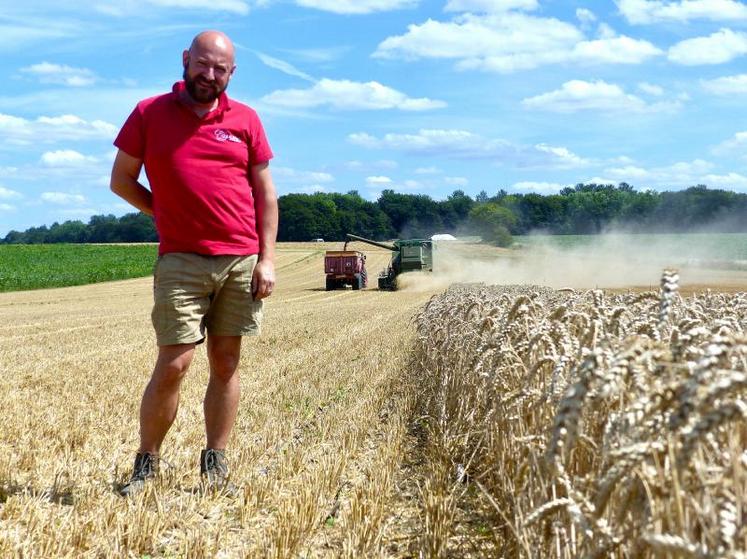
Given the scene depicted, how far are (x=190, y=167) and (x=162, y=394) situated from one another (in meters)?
1.19

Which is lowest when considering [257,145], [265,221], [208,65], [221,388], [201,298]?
[221,388]

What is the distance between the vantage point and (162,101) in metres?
4.59

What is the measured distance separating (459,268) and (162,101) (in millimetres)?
35766

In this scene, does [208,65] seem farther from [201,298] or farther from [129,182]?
[201,298]

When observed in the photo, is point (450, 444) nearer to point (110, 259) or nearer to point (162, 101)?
point (162, 101)

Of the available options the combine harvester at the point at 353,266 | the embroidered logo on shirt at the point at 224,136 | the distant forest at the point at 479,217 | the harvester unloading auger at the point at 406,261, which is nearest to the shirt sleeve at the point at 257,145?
the embroidered logo on shirt at the point at 224,136

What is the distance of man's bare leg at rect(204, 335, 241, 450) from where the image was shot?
15.6ft

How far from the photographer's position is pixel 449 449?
539 centimetres

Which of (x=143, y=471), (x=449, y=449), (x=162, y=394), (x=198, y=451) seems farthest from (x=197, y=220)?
(x=449, y=449)

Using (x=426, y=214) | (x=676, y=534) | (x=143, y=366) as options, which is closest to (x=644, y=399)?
(x=676, y=534)

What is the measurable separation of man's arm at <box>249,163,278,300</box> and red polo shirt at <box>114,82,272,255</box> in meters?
0.17

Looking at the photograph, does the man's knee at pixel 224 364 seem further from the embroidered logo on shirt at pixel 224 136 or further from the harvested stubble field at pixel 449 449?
the embroidered logo on shirt at pixel 224 136

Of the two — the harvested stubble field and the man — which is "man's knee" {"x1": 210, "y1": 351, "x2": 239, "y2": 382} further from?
the harvested stubble field

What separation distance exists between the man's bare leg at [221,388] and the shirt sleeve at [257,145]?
98 centimetres
